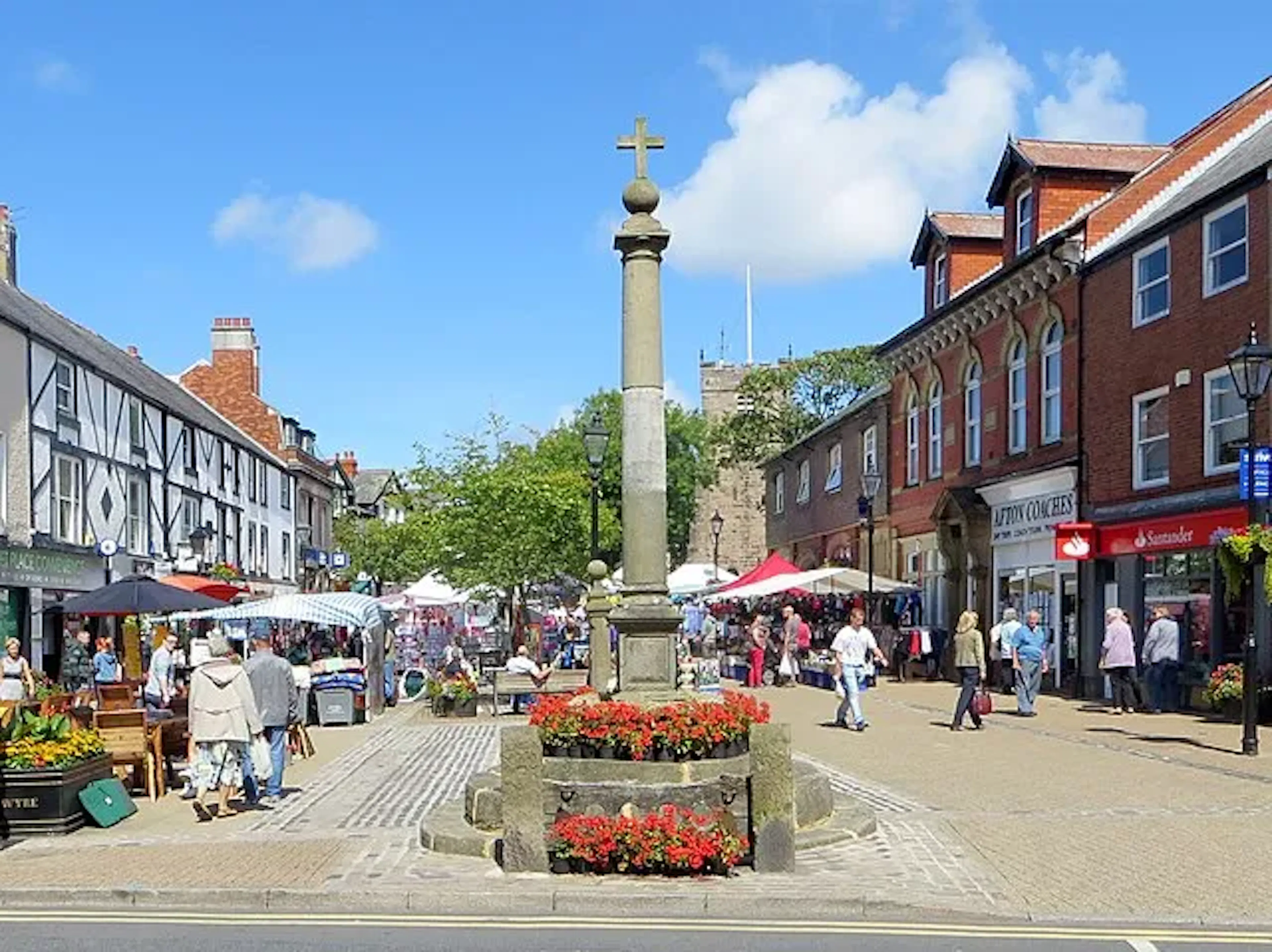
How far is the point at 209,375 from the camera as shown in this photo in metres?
55.2

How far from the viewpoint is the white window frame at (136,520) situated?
3556 cm

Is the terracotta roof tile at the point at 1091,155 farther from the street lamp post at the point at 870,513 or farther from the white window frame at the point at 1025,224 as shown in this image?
the street lamp post at the point at 870,513

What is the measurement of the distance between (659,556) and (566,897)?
10.5 ft

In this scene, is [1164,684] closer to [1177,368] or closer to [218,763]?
[1177,368]

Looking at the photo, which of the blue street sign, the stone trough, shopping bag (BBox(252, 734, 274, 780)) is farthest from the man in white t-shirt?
the stone trough

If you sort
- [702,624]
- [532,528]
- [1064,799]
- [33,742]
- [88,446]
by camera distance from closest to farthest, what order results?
[33,742], [1064,799], [88,446], [532,528], [702,624]

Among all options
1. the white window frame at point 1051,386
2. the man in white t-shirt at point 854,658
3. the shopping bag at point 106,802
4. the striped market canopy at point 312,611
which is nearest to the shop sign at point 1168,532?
the white window frame at point 1051,386

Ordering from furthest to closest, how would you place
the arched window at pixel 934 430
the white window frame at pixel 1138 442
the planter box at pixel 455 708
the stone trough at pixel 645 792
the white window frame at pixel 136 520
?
the arched window at pixel 934 430
the white window frame at pixel 136 520
the white window frame at pixel 1138 442
the planter box at pixel 455 708
the stone trough at pixel 645 792

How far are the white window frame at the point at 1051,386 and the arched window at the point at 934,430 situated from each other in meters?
6.42

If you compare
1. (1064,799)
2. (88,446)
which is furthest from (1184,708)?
(88,446)

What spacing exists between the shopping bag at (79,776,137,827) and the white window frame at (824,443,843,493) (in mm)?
35789

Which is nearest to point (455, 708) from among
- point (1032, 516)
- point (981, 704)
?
point (981, 704)

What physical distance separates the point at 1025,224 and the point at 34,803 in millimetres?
24674

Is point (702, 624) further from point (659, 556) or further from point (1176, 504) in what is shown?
point (659, 556)
